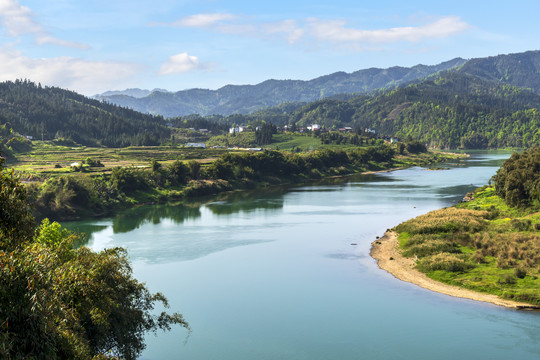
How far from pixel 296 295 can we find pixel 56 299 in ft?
117

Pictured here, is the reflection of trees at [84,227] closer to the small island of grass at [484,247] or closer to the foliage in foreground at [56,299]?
the small island of grass at [484,247]

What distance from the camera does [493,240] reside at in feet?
213

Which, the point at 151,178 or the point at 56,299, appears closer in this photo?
the point at 56,299

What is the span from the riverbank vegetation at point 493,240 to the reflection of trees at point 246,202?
41122mm

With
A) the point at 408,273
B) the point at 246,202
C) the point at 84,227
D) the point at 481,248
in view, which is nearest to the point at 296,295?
the point at 408,273

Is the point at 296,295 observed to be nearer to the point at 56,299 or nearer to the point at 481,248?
the point at 481,248

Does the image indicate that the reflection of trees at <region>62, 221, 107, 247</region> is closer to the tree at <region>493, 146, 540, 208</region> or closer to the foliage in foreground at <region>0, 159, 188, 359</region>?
the foliage in foreground at <region>0, 159, 188, 359</region>

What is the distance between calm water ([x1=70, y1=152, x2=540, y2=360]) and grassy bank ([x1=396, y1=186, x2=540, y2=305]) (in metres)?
4.59

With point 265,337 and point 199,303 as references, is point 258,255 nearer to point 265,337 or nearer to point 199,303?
point 199,303

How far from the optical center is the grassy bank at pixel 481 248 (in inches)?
2037

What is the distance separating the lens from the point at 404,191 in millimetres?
136500

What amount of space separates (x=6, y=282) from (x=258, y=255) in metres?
54.4

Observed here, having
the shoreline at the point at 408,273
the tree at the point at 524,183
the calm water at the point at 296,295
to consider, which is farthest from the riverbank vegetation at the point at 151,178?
the tree at the point at 524,183

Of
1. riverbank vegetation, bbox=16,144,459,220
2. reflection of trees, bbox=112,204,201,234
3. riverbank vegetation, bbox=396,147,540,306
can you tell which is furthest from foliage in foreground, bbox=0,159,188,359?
riverbank vegetation, bbox=16,144,459,220
